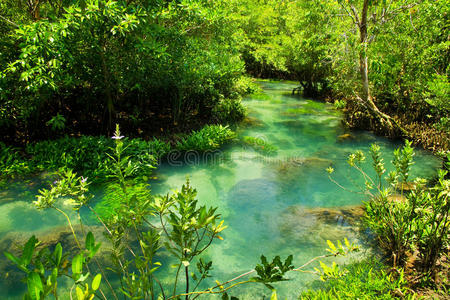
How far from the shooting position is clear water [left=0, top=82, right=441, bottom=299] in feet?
12.3

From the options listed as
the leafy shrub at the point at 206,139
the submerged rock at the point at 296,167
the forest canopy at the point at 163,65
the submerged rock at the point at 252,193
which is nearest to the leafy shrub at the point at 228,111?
the forest canopy at the point at 163,65

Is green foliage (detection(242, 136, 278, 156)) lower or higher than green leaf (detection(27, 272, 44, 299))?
lower

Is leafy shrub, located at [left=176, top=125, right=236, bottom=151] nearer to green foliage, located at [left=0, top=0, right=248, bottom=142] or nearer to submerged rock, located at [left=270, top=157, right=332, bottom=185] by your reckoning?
green foliage, located at [left=0, top=0, right=248, bottom=142]

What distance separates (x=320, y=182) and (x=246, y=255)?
287cm

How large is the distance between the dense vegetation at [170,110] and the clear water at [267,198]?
33 cm

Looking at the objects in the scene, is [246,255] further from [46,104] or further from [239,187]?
[46,104]

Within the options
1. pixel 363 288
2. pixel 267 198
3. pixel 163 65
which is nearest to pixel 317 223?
pixel 267 198

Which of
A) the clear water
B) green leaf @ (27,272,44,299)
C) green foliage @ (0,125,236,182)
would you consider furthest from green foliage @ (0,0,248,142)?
green leaf @ (27,272,44,299)

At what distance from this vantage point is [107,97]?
6.89 meters

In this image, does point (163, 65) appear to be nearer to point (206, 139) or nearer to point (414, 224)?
point (206, 139)

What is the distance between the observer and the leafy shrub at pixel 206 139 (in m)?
7.22

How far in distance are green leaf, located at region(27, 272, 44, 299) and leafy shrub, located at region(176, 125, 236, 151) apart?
19.5 feet

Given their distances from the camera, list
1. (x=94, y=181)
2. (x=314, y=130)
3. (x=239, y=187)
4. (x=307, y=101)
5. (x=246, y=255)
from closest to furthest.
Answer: (x=246, y=255)
(x=94, y=181)
(x=239, y=187)
(x=314, y=130)
(x=307, y=101)

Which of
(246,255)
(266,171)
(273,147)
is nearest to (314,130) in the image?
(273,147)
